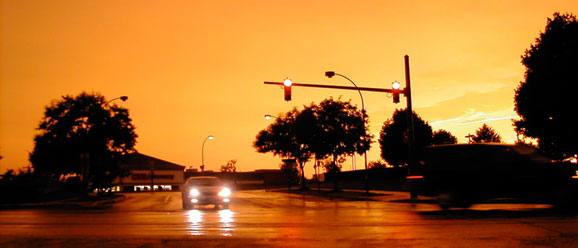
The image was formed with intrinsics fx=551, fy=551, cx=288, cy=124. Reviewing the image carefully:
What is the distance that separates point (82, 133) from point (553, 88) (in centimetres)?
3458

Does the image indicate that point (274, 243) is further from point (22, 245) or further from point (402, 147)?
point (402, 147)

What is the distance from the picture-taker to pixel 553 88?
38.4m

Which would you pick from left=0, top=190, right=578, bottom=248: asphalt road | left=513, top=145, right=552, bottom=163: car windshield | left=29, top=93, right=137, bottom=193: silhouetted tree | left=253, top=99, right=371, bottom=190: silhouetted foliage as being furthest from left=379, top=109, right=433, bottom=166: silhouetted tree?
left=0, top=190, right=578, bottom=248: asphalt road

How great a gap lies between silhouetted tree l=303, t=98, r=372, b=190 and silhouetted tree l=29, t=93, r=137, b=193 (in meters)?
15.6

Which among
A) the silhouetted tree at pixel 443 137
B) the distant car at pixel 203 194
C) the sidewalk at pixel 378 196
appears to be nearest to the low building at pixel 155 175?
the silhouetted tree at pixel 443 137

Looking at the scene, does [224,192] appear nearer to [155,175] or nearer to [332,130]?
[332,130]

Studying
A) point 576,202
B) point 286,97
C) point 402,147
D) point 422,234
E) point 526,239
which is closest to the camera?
point 526,239

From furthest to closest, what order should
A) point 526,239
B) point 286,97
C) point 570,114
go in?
1. point 570,114
2. point 286,97
3. point 526,239

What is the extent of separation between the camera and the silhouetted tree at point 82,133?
41875 millimetres

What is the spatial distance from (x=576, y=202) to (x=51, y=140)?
37213 millimetres

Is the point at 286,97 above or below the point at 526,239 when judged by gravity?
above

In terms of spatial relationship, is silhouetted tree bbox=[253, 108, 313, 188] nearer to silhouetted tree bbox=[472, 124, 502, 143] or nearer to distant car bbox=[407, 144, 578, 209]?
distant car bbox=[407, 144, 578, 209]

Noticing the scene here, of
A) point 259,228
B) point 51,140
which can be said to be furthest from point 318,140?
point 259,228

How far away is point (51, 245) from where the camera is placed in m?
9.18
